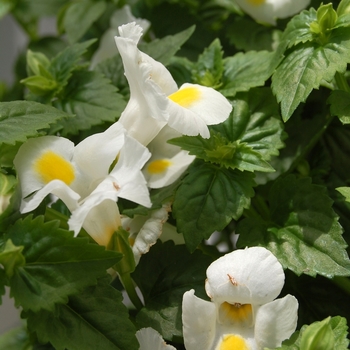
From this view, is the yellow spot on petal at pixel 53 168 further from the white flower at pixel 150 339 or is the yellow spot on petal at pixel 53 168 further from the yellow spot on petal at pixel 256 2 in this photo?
the yellow spot on petal at pixel 256 2

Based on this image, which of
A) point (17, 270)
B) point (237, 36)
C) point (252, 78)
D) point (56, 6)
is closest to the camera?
point (17, 270)

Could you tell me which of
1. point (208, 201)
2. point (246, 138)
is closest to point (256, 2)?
point (246, 138)

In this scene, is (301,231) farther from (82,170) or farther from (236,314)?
(82,170)

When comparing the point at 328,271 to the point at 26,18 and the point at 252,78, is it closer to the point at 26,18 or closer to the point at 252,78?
the point at 252,78

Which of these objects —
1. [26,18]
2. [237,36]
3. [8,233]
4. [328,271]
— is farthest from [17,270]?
[26,18]

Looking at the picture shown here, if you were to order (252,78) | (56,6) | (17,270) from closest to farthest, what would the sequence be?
1. (17,270)
2. (252,78)
3. (56,6)
